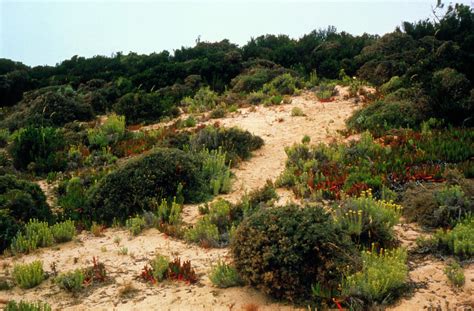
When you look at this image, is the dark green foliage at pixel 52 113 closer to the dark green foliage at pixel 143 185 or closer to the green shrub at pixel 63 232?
the dark green foliage at pixel 143 185

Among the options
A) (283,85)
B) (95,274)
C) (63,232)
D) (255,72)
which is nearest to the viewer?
(95,274)

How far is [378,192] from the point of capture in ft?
31.5

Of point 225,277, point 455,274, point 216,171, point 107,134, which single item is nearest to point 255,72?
point 107,134

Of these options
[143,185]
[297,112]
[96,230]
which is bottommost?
[96,230]

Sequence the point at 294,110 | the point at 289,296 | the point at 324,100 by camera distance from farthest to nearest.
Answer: the point at 324,100 < the point at 294,110 < the point at 289,296

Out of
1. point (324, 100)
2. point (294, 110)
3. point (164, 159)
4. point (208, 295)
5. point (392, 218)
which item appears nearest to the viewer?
point (208, 295)

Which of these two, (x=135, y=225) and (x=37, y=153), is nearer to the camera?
(x=135, y=225)

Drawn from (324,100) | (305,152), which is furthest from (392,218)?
(324,100)

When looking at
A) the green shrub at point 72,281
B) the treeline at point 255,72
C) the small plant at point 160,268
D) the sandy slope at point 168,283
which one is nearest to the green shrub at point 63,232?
the sandy slope at point 168,283

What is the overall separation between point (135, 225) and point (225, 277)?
3327mm

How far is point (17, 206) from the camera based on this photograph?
1023cm

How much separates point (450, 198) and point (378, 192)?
1545 mm

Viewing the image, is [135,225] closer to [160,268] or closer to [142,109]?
[160,268]

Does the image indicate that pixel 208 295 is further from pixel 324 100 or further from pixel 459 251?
pixel 324 100
